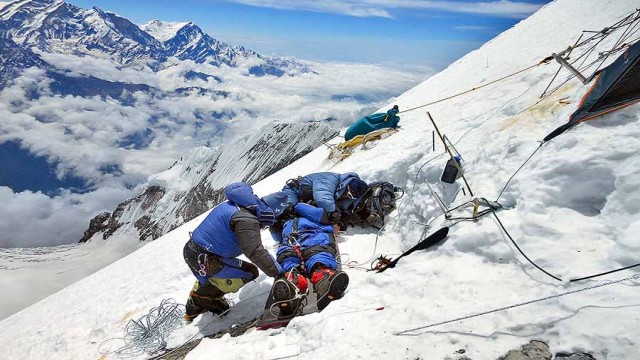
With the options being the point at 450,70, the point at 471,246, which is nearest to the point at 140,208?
the point at 450,70


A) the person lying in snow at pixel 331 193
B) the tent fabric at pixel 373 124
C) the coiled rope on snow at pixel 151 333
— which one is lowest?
the coiled rope on snow at pixel 151 333

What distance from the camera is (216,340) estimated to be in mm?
6094

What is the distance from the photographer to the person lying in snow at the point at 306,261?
5.83 metres

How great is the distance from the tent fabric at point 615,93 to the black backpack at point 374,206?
12.7 feet

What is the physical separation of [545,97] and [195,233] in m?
8.56

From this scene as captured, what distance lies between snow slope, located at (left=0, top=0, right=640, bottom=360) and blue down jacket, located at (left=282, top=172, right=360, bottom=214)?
32.7 inches

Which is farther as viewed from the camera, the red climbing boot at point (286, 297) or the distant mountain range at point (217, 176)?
the distant mountain range at point (217, 176)

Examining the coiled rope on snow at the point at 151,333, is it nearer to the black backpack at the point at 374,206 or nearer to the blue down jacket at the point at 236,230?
the blue down jacket at the point at 236,230

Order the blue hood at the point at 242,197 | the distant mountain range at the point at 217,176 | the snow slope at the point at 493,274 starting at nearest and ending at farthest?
the snow slope at the point at 493,274 → the blue hood at the point at 242,197 → the distant mountain range at the point at 217,176

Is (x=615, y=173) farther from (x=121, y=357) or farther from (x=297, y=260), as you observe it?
(x=121, y=357)

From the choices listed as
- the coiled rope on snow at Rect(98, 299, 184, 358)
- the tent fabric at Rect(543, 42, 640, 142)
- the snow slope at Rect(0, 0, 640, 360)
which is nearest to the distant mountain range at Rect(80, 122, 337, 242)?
the snow slope at Rect(0, 0, 640, 360)

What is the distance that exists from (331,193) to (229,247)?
10.7 feet

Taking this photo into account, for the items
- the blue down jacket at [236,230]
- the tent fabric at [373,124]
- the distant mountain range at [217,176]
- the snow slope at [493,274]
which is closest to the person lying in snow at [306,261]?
the snow slope at [493,274]

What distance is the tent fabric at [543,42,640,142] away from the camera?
19.2 feet
